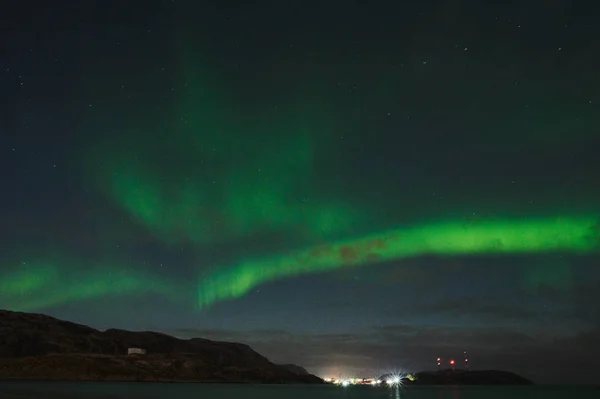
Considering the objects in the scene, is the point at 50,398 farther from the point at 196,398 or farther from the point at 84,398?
the point at 196,398

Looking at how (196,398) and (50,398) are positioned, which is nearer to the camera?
(50,398)

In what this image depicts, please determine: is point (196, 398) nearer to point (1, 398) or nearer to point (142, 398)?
point (142, 398)

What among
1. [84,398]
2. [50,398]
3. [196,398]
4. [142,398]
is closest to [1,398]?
[50,398]

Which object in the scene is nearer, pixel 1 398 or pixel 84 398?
pixel 1 398

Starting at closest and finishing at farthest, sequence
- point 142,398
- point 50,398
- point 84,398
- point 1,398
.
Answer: point 1,398 < point 50,398 < point 84,398 < point 142,398

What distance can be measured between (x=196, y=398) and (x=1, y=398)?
7620cm

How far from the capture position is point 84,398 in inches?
5413

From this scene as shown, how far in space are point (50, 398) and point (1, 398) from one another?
45.4 feet

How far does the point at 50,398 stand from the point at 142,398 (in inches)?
1122

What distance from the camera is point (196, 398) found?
183250mm

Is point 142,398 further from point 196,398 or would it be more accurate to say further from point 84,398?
point 196,398

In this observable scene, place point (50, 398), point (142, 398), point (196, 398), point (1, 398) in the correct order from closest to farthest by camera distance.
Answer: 1. point (1, 398)
2. point (50, 398)
3. point (142, 398)
4. point (196, 398)

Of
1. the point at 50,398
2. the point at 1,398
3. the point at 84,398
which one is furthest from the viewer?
the point at 84,398

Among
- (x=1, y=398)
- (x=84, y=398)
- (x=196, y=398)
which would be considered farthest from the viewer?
(x=196, y=398)
